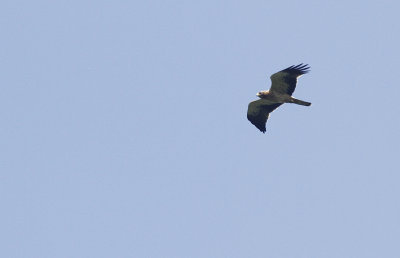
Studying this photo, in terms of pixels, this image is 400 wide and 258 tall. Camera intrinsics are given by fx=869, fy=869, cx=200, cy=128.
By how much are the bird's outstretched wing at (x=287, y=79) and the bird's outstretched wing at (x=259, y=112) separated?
7.46 feet

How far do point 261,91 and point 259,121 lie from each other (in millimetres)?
2768

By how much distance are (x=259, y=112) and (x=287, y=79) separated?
4143mm

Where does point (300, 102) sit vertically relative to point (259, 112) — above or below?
below

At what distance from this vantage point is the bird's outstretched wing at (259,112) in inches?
2099

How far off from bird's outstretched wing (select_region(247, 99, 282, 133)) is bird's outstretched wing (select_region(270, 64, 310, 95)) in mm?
2272

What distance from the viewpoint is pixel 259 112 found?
5384 centimetres

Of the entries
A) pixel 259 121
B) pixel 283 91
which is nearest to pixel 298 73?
pixel 283 91

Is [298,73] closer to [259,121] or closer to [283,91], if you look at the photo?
[283,91]

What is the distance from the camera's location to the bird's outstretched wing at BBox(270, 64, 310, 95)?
50.1 m

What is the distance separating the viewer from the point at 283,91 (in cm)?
5097

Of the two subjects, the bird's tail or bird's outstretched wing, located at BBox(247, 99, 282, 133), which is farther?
bird's outstretched wing, located at BBox(247, 99, 282, 133)

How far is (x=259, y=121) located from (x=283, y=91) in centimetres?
374

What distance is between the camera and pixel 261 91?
2045 inches

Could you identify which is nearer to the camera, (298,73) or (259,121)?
(298,73)
